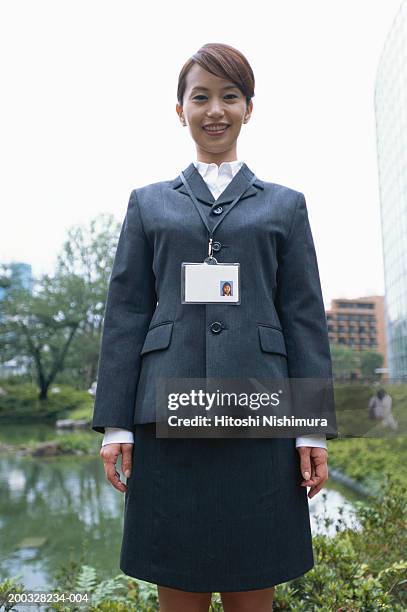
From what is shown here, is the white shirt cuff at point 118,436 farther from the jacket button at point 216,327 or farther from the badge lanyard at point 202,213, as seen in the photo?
the badge lanyard at point 202,213

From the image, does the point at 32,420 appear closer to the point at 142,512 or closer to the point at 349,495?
the point at 349,495

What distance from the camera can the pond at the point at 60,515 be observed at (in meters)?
3.23

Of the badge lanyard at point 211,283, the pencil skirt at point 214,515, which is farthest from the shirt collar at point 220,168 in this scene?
the pencil skirt at point 214,515

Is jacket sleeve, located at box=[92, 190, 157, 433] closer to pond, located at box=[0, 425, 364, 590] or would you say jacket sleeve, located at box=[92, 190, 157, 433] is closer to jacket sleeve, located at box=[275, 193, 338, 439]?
jacket sleeve, located at box=[275, 193, 338, 439]

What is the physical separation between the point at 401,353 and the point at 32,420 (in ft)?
37.1

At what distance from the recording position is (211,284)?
114 cm

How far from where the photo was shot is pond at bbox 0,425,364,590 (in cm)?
323

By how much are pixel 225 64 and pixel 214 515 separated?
1.00 metres

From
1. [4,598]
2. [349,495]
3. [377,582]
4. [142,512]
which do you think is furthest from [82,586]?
[349,495]

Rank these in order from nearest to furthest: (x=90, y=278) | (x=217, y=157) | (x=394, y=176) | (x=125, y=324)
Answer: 1. (x=125, y=324)
2. (x=217, y=157)
3. (x=90, y=278)
4. (x=394, y=176)

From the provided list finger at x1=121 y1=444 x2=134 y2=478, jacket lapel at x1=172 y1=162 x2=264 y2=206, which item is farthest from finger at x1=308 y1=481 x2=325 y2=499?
jacket lapel at x1=172 y1=162 x2=264 y2=206

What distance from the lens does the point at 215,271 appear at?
44.8 inches

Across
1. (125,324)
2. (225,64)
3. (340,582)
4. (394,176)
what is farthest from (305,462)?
(394,176)

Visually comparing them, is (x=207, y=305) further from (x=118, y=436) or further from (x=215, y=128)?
(x=215, y=128)
